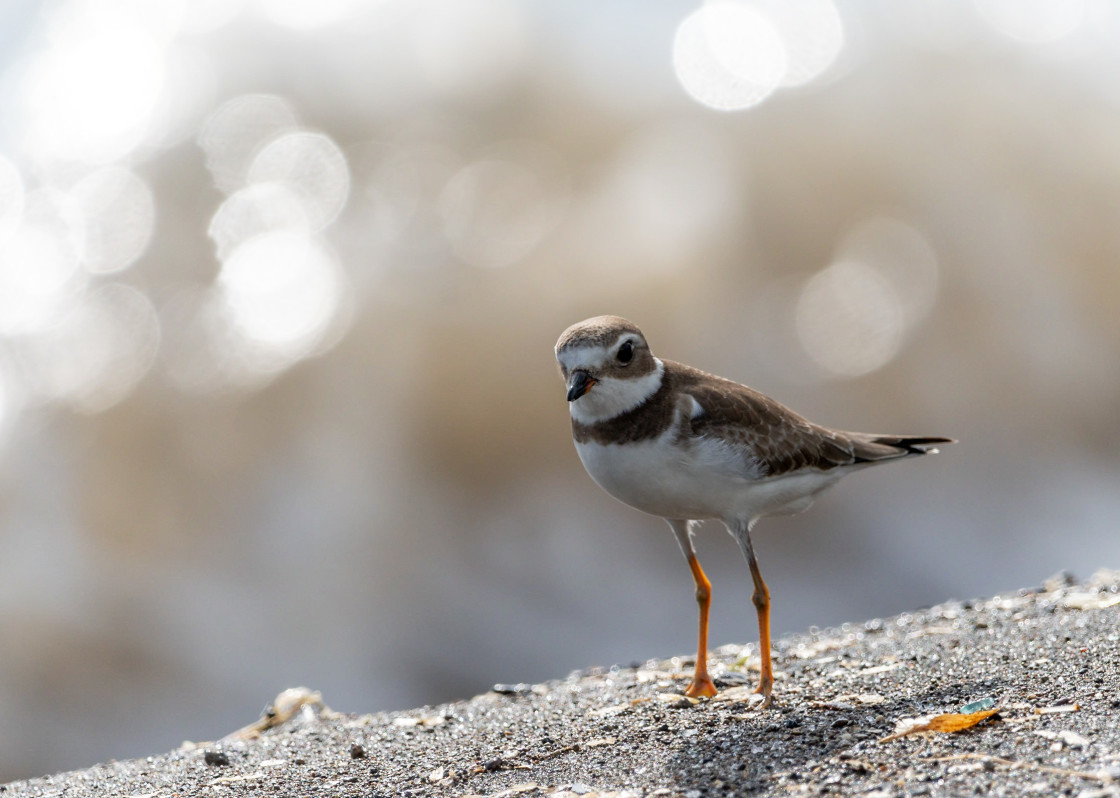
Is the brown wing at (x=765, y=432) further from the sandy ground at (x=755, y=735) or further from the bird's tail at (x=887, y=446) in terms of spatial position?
the sandy ground at (x=755, y=735)

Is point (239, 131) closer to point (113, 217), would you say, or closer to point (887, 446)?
point (113, 217)

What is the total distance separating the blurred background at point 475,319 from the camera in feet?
32.0

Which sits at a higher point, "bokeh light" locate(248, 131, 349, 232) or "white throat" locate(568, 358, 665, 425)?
"bokeh light" locate(248, 131, 349, 232)

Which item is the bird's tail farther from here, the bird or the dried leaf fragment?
the dried leaf fragment

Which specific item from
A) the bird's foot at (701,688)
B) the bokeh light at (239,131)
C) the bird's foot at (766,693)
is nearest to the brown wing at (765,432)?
the bird's foot at (766,693)

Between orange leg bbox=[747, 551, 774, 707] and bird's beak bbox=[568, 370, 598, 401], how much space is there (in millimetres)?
1094

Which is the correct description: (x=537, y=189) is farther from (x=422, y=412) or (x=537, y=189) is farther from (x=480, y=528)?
(x=480, y=528)

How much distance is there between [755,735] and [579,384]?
152 centimetres

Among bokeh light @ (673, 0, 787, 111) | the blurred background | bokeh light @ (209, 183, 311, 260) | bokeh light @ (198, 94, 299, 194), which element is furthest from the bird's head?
bokeh light @ (673, 0, 787, 111)

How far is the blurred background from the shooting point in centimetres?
974

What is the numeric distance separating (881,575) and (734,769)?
702 centimetres

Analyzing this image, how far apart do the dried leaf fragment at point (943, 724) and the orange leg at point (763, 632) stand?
2.76 feet

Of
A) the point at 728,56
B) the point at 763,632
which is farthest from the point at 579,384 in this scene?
the point at 728,56

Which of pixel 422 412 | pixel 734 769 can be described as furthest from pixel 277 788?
pixel 422 412
